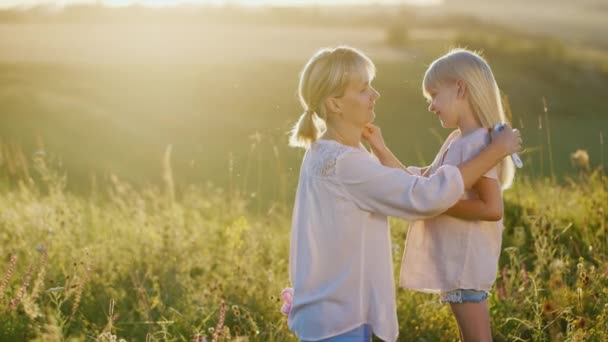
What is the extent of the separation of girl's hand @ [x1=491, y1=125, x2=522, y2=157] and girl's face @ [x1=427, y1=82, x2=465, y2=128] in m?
0.23

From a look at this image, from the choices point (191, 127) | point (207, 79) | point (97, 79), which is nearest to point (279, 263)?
point (191, 127)

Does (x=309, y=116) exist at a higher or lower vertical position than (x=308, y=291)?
higher

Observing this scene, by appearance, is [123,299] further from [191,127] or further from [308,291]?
[191,127]

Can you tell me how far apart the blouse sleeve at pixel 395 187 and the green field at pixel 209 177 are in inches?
28.9

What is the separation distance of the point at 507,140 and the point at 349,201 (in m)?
0.63

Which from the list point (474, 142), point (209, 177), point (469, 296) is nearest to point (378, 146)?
point (474, 142)

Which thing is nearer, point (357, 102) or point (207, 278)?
point (357, 102)

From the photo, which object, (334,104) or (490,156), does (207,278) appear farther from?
(490,156)

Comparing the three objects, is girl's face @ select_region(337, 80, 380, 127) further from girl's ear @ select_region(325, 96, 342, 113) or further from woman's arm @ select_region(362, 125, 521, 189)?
woman's arm @ select_region(362, 125, 521, 189)

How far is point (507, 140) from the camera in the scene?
10.6ft

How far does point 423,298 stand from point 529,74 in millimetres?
29751

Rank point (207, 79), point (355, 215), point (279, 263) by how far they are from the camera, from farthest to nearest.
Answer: point (207, 79)
point (279, 263)
point (355, 215)

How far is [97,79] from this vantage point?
24.5m

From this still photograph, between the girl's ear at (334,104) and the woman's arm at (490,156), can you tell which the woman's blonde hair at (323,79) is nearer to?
the girl's ear at (334,104)
